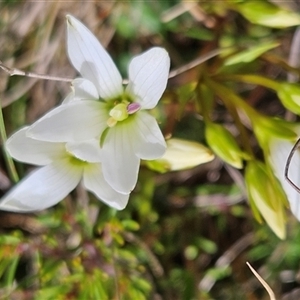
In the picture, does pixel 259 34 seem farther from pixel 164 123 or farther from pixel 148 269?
pixel 148 269

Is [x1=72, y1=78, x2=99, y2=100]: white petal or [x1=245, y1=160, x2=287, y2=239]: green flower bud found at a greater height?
[x1=72, y1=78, x2=99, y2=100]: white petal

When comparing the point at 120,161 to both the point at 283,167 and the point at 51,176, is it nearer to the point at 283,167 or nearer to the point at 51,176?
the point at 51,176

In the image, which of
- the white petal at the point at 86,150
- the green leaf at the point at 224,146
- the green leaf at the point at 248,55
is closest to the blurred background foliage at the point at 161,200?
the green leaf at the point at 248,55

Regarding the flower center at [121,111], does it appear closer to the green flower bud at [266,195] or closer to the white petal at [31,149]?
the white petal at [31,149]

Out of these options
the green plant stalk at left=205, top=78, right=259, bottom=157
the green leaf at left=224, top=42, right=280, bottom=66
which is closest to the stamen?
the green plant stalk at left=205, top=78, right=259, bottom=157

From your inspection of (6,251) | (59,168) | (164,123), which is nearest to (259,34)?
(164,123)

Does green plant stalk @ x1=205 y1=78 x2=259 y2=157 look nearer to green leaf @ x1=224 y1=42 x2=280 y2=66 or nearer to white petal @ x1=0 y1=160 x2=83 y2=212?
green leaf @ x1=224 y1=42 x2=280 y2=66
